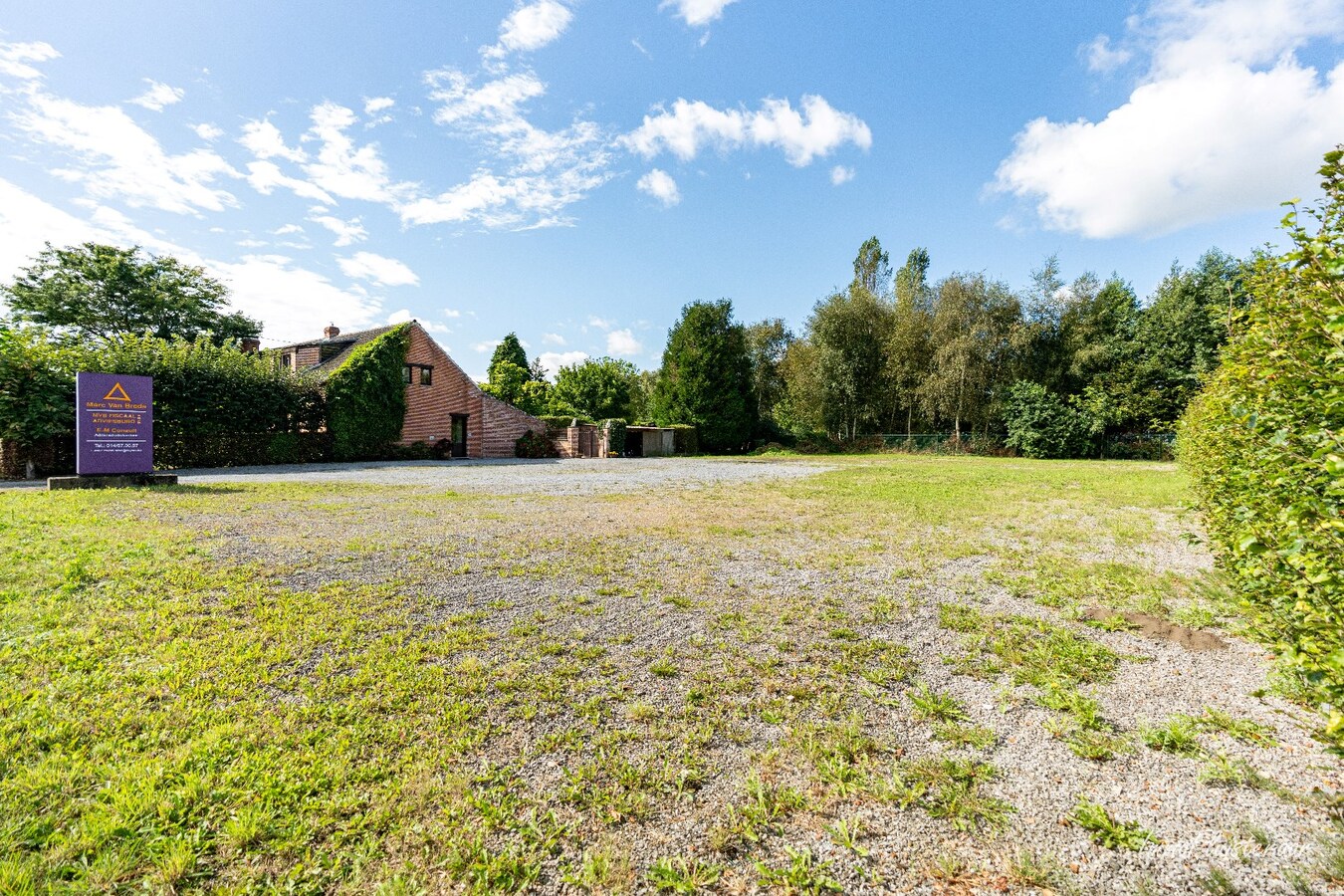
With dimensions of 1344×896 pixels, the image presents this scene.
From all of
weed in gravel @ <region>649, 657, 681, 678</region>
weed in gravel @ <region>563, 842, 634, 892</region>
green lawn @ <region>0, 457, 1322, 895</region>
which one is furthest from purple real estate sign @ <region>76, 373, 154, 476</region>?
weed in gravel @ <region>563, 842, 634, 892</region>

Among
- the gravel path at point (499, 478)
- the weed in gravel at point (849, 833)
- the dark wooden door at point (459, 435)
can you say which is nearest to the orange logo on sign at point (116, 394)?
the gravel path at point (499, 478)

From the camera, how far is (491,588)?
16.4 ft

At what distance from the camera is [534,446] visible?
29.2m

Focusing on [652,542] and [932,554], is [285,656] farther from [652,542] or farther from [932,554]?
[932,554]

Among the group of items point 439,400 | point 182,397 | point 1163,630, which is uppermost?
point 439,400

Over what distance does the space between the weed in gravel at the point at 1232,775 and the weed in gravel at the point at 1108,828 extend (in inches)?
23.2

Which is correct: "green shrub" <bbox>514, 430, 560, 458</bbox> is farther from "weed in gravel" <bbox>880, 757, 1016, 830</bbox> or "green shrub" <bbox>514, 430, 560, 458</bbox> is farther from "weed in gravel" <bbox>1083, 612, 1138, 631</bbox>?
"weed in gravel" <bbox>880, 757, 1016, 830</bbox>

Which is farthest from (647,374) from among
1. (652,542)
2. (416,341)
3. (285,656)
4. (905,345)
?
(285,656)

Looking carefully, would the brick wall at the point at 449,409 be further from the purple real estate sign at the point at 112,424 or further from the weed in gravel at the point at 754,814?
the weed in gravel at the point at 754,814

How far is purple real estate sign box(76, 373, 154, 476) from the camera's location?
36.3 feet

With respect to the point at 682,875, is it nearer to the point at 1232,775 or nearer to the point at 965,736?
the point at 965,736

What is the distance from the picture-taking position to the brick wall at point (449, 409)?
25.2m

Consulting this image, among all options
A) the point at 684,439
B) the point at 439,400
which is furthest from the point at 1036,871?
the point at 684,439

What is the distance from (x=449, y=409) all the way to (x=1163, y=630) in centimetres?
2727
